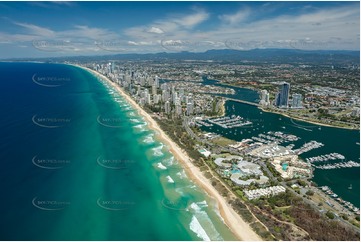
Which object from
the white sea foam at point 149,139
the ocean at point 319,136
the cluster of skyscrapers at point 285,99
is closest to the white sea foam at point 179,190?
the white sea foam at point 149,139

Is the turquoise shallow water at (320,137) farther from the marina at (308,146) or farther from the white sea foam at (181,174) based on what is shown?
the white sea foam at (181,174)

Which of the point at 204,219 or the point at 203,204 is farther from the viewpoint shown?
the point at 203,204

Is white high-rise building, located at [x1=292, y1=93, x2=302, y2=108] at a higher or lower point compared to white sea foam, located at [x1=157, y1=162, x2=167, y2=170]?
higher

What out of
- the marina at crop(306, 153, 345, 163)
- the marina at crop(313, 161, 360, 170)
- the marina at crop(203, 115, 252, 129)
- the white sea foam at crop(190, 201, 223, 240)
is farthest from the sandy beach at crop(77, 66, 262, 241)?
the marina at crop(306, 153, 345, 163)

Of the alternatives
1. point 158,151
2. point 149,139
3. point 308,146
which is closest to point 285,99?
point 308,146

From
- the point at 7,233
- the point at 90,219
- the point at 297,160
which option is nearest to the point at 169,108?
the point at 297,160

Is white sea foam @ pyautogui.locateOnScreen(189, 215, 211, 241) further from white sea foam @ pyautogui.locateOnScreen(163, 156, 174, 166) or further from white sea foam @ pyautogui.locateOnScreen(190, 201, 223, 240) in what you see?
white sea foam @ pyautogui.locateOnScreen(163, 156, 174, 166)

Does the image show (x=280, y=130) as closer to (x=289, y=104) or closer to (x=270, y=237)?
(x=289, y=104)

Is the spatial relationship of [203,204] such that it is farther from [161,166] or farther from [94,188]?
[94,188]
